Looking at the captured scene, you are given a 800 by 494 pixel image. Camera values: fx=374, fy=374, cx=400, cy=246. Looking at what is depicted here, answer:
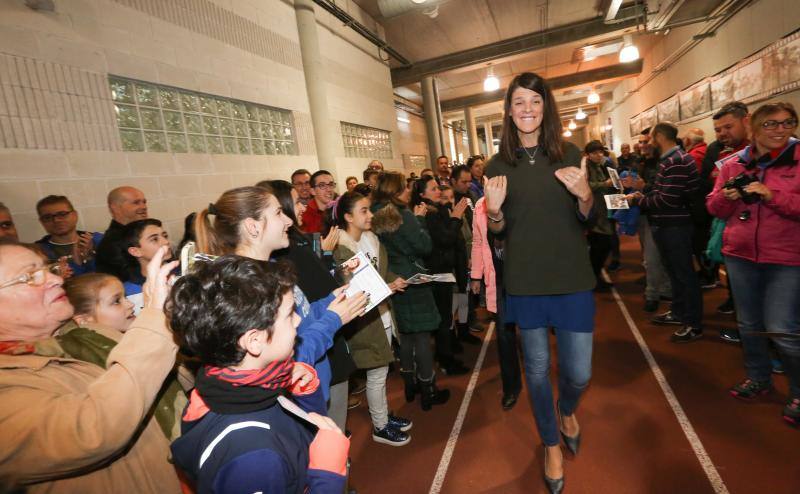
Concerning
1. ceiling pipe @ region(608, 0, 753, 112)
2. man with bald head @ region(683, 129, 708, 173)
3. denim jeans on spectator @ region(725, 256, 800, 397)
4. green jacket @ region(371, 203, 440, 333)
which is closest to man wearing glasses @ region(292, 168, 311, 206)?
green jacket @ region(371, 203, 440, 333)

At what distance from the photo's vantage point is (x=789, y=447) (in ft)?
7.43

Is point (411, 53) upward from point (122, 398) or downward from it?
upward

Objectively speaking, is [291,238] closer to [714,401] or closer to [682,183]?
Answer: [714,401]

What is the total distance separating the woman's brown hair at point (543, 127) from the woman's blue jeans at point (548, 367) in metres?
0.99

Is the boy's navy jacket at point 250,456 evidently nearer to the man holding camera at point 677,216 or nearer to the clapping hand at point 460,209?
the clapping hand at point 460,209

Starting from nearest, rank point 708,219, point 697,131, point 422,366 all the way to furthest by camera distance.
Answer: point 422,366 < point 708,219 < point 697,131

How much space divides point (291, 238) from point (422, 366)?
1779 millimetres

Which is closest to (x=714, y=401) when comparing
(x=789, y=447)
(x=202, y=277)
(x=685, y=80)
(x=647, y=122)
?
(x=789, y=447)

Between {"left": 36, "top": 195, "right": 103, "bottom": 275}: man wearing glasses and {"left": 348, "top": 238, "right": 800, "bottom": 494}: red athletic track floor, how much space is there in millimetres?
2678

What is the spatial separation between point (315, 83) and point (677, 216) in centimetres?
602

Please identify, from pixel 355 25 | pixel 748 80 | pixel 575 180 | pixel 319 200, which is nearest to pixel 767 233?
pixel 575 180

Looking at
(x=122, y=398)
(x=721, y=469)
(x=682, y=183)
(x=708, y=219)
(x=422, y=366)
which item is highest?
(x=682, y=183)

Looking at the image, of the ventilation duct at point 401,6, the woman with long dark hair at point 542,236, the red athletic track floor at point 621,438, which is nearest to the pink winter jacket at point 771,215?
the red athletic track floor at point 621,438

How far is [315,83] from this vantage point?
6914mm
